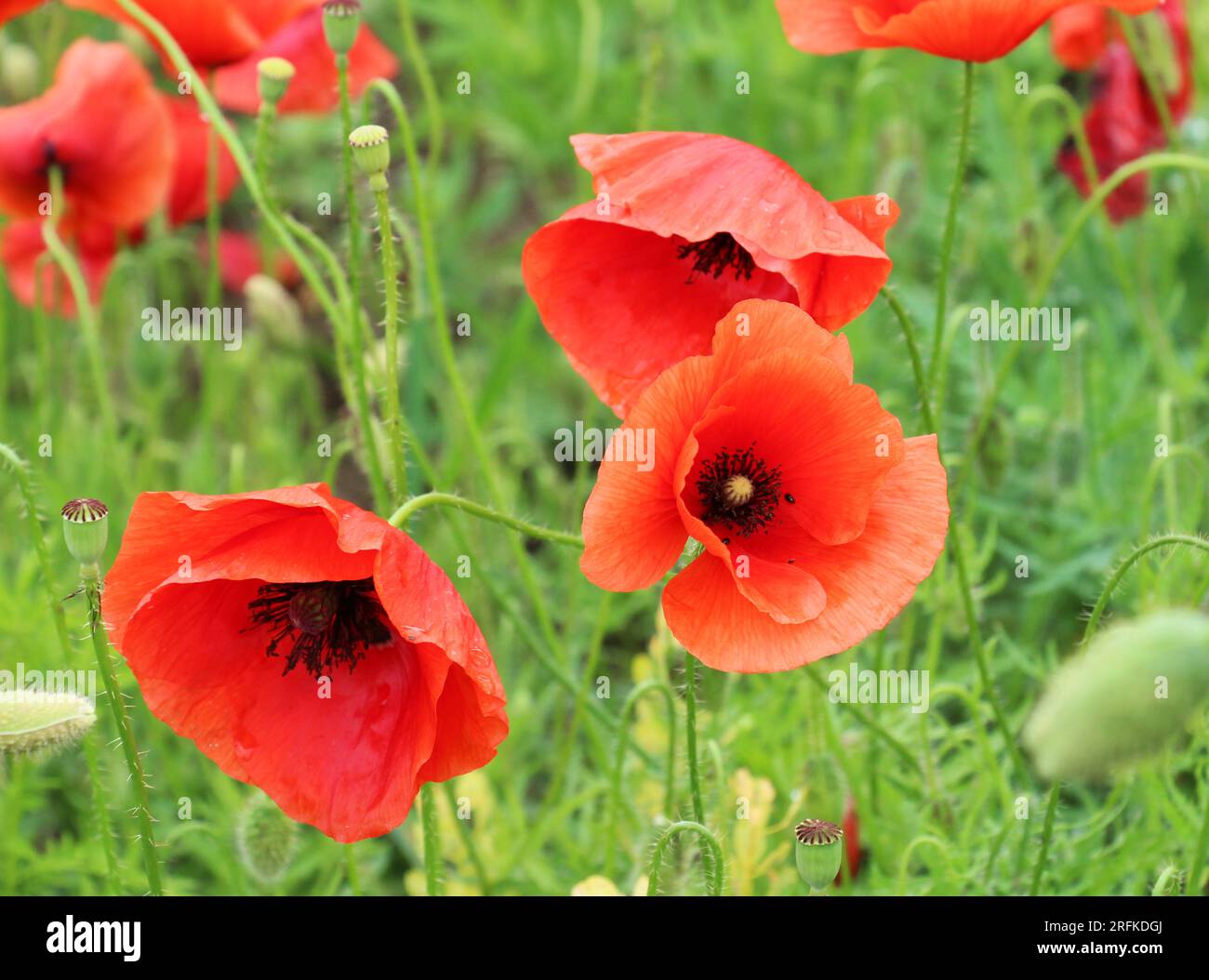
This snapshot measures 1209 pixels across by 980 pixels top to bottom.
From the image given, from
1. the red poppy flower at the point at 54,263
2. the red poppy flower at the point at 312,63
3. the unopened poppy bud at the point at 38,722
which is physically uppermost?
the red poppy flower at the point at 312,63

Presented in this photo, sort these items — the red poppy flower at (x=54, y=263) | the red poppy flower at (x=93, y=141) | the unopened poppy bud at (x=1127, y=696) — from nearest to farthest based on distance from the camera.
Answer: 1. the unopened poppy bud at (x=1127, y=696)
2. the red poppy flower at (x=93, y=141)
3. the red poppy flower at (x=54, y=263)

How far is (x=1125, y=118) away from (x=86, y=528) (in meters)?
1.81

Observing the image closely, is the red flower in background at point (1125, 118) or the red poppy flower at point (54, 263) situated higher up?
the red flower in background at point (1125, 118)

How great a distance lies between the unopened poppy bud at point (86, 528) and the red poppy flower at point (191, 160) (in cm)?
128

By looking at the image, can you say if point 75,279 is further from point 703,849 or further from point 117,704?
→ point 703,849

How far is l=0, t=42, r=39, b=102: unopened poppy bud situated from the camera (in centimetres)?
236

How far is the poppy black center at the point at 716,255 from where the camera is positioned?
4.87 feet

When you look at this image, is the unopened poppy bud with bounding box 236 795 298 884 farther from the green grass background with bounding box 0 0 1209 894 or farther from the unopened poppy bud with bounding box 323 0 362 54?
the unopened poppy bud with bounding box 323 0 362 54

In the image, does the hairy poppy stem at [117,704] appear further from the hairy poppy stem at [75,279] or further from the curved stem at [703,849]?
the hairy poppy stem at [75,279]

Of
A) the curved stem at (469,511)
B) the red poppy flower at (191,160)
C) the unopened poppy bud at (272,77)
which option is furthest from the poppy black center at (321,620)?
the red poppy flower at (191,160)

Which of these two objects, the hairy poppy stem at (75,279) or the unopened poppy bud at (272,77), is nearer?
the unopened poppy bud at (272,77)

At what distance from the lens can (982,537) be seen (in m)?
2.27
